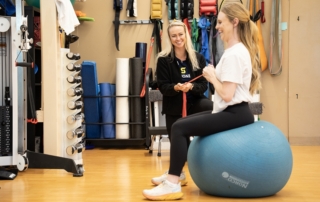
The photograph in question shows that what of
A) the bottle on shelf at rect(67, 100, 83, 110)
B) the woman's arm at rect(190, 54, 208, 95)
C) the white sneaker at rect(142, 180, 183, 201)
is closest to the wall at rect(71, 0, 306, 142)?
the bottle on shelf at rect(67, 100, 83, 110)

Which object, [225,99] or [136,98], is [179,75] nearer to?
[225,99]

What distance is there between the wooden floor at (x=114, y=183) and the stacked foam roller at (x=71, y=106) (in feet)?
0.92

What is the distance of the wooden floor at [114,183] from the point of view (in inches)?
150

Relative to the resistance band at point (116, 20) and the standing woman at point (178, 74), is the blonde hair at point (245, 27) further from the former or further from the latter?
the resistance band at point (116, 20)

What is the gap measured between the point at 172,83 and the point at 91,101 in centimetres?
268

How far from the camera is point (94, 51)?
7438mm

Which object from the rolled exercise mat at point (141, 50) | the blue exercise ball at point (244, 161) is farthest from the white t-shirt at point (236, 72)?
the rolled exercise mat at point (141, 50)

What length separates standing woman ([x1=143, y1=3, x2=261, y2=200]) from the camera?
3547mm

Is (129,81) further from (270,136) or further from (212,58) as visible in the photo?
(270,136)

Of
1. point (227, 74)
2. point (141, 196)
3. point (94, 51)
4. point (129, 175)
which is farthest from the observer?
point (94, 51)

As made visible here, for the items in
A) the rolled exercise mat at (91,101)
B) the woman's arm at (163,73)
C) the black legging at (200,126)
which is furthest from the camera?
the rolled exercise mat at (91,101)

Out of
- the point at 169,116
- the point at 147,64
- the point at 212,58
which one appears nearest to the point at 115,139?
the point at 147,64

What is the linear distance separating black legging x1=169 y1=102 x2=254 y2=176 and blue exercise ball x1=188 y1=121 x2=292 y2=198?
2.2 inches

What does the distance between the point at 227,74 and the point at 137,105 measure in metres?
3.52
